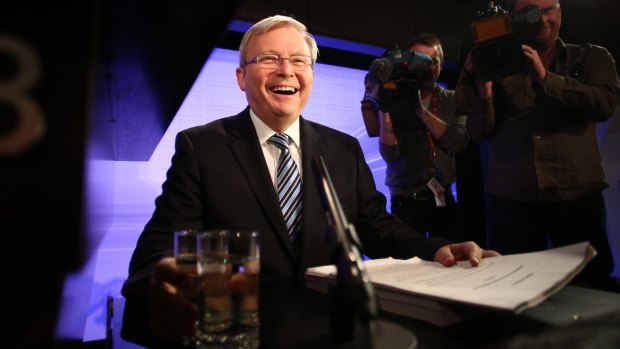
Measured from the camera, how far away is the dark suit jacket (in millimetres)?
857

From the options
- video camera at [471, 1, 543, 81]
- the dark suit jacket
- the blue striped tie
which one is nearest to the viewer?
the dark suit jacket

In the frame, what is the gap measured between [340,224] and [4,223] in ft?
0.76

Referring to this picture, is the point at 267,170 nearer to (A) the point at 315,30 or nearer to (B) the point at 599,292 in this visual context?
(B) the point at 599,292

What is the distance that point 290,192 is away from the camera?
1.01 m

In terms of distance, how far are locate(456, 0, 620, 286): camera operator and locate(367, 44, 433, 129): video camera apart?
0.79ft

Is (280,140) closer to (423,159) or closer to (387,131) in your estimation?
(387,131)

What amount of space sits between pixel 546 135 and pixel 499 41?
0.46 meters

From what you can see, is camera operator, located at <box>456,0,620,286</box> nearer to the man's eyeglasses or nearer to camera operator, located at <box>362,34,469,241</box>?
camera operator, located at <box>362,34,469,241</box>

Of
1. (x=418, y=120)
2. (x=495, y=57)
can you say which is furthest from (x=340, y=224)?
(x=418, y=120)

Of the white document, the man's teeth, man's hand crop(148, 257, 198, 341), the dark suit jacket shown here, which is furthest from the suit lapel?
man's hand crop(148, 257, 198, 341)

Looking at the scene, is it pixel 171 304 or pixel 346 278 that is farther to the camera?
pixel 171 304

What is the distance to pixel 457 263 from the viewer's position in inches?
26.6

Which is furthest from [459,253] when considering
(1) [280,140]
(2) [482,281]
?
(1) [280,140]

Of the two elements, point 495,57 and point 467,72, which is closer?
point 495,57
